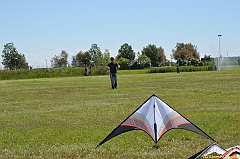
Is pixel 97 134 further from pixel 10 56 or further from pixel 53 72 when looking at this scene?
pixel 10 56

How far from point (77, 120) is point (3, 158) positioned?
427 centimetres

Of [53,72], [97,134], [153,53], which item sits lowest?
[97,134]

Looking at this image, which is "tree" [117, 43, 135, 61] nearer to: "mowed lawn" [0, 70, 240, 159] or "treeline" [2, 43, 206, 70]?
"treeline" [2, 43, 206, 70]

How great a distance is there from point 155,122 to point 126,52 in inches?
4786

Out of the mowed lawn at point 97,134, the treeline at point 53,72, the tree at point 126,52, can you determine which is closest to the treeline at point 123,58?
the tree at point 126,52

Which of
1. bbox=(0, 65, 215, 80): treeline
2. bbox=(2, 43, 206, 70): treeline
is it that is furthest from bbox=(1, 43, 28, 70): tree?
bbox=(0, 65, 215, 80): treeline

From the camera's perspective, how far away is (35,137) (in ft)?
30.8

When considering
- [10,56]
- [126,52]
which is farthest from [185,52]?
[10,56]

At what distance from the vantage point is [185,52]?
114188 mm

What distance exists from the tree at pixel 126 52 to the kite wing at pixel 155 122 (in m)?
120

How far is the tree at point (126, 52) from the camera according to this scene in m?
128

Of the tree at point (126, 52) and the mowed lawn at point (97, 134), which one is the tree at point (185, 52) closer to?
the tree at point (126, 52)

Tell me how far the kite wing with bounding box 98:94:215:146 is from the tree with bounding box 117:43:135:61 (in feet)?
395

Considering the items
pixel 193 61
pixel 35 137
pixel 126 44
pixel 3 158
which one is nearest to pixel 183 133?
pixel 35 137
